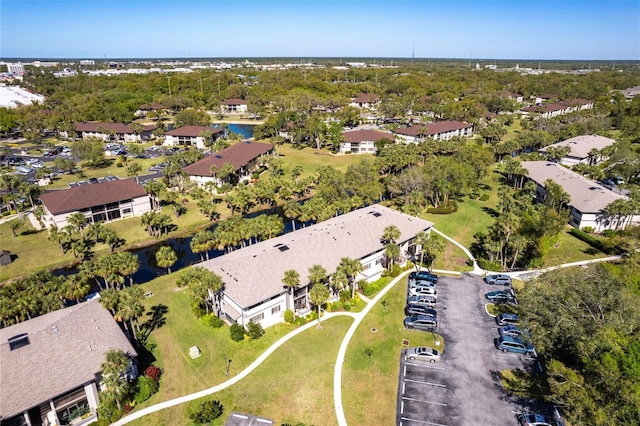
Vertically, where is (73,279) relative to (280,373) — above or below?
above

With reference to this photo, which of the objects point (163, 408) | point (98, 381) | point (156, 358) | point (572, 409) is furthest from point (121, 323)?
point (572, 409)

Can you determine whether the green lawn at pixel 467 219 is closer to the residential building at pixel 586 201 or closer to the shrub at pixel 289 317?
the residential building at pixel 586 201

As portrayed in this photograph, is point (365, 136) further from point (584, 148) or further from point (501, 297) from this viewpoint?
point (501, 297)

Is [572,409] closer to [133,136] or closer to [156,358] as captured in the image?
[156,358]

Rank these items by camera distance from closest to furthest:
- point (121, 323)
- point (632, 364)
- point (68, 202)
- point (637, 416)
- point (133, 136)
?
point (637, 416) < point (632, 364) < point (121, 323) < point (68, 202) < point (133, 136)

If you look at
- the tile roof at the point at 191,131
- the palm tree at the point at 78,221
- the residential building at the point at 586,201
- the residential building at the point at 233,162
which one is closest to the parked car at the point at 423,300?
the residential building at the point at 586,201

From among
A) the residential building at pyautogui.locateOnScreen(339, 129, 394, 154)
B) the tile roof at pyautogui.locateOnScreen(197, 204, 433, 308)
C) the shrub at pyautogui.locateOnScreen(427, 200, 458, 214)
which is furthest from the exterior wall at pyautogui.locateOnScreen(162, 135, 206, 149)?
the tile roof at pyautogui.locateOnScreen(197, 204, 433, 308)
